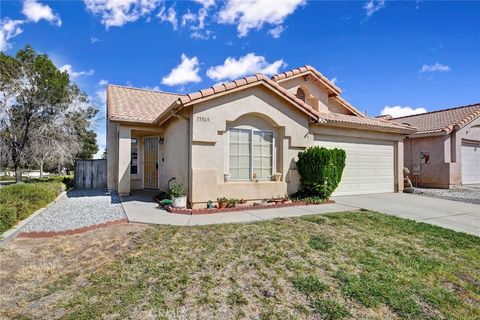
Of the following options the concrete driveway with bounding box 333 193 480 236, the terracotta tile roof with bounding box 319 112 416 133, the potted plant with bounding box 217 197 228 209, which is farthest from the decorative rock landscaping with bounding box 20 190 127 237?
the terracotta tile roof with bounding box 319 112 416 133

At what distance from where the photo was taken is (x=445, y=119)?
60.8 feet

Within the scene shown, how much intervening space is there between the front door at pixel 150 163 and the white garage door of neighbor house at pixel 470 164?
19.9m

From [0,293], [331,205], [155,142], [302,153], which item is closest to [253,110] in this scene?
[302,153]

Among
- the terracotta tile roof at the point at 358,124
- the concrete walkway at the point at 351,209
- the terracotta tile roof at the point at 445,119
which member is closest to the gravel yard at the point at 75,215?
the concrete walkway at the point at 351,209

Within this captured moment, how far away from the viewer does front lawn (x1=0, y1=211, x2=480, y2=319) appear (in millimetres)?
3281

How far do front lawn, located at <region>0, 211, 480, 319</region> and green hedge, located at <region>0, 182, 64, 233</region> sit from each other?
1.60 meters

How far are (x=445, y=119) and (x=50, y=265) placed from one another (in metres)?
23.1

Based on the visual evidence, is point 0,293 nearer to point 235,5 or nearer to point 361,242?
point 361,242

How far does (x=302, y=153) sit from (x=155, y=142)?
812 cm

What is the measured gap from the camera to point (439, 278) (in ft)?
13.7

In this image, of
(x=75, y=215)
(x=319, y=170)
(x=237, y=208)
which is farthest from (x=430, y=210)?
(x=75, y=215)

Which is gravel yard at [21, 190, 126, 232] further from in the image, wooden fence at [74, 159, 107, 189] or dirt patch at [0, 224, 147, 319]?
wooden fence at [74, 159, 107, 189]

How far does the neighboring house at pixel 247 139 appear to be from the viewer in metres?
9.12

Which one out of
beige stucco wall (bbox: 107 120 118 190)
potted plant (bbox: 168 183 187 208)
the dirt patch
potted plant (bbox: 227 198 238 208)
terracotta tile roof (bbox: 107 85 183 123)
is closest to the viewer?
the dirt patch
